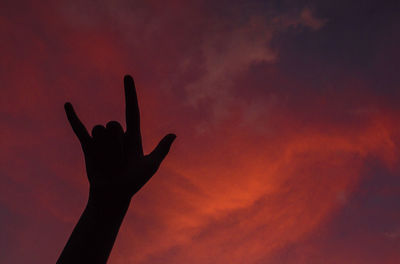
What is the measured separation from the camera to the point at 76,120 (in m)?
4.39

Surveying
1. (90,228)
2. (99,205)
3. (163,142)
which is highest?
(163,142)

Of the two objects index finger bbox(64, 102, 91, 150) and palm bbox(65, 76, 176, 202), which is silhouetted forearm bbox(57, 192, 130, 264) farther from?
index finger bbox(64, 102, 91, 150)

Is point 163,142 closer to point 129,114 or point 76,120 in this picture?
point 129,114

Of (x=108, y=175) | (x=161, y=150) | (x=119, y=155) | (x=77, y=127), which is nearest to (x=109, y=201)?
(x=108, y=175)

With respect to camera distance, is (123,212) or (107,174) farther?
(107,174)

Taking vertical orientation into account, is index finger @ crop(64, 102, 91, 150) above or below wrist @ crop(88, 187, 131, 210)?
above

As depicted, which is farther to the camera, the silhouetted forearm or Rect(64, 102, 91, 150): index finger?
Rect(64, 102, 91, 150): index finger

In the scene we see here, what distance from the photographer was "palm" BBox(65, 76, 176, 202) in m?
4.11

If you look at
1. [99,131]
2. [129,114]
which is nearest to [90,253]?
[99,131]

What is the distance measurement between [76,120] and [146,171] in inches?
46.2

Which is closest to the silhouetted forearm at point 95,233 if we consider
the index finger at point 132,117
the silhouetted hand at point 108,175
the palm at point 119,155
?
the silhouetted hand at point 108,175

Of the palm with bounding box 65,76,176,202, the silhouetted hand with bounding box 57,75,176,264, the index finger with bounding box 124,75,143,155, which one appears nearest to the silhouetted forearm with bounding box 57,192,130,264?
the silhouetted hand with bounding box 57,75,176,264

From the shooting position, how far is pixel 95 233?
12.1 ft

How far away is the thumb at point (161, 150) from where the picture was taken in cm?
425
